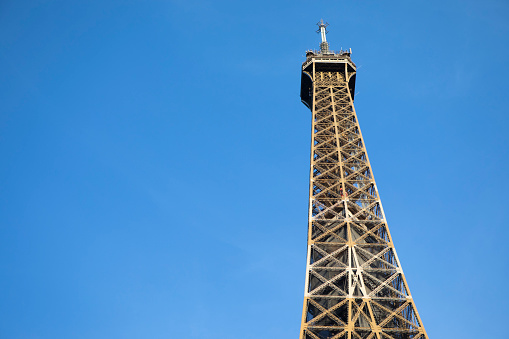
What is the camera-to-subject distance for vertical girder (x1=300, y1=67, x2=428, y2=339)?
38.2 m

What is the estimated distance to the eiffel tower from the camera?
38.2 m

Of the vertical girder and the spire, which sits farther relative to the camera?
the spire

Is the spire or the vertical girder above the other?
the spire

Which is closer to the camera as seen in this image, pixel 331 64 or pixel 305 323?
pixel 305 323

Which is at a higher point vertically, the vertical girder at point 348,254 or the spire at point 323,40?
the spire at point 323,40

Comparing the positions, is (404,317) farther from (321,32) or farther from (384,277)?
(321,32)

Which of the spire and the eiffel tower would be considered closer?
the eiffel tower

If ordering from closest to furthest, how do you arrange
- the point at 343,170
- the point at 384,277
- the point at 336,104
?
the point at 384,277 < the point at 343,170 < the point at 336,104

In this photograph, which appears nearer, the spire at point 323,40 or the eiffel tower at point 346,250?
the eiffel tower at point 346,250

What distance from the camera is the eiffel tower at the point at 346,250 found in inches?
1506

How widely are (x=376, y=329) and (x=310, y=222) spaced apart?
1270 centimetres

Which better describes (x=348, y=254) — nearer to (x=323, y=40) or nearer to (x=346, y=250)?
(x=346, y=250)

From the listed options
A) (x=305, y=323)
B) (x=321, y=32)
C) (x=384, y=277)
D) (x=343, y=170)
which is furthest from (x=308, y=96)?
(x=305, y=323)

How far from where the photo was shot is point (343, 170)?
53969 mm
